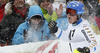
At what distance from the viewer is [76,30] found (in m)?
4.05

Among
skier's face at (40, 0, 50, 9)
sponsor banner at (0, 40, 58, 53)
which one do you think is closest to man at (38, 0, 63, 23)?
skier's face at (40, 0, 50, 9)

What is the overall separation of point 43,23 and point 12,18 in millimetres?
685

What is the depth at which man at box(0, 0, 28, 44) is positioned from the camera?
3893 mm

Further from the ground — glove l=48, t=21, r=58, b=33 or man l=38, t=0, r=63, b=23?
man l=38, t=0, r=63, b=23

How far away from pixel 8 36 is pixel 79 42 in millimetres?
1391

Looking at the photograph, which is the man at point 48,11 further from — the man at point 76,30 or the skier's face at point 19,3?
the skier's face at point 19,3

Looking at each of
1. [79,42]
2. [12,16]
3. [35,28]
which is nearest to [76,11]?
[79,42]

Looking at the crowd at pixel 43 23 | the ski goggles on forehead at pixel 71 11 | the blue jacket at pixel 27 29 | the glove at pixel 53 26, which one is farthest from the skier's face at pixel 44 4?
the ski goggles on forehead at pixel 71 11

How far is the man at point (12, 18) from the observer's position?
3893 mm

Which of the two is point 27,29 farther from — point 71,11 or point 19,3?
point 71,11

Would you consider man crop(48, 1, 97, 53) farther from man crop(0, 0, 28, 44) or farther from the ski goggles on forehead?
man crop(0, 0, 28, 44)

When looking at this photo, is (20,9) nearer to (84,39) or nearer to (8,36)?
(8,36)

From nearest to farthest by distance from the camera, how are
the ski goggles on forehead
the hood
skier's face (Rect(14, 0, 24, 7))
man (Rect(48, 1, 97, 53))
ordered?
man (Rect(48, 1, 97, 53))
skier's face (Rect(14, 0, 24, 7))
the hood
the ski goggles on forehead

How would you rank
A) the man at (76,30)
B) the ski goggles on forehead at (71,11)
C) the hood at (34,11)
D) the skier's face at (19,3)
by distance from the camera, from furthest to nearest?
the ski goggles on forehead at (71,11) < the hood at (34,11) < the skier's face at (19,3) < the man at (76,30)
